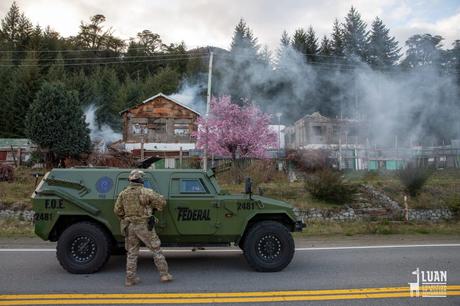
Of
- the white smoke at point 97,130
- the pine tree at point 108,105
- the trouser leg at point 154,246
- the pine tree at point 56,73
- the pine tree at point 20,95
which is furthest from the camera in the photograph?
the pine tree at point 108,105

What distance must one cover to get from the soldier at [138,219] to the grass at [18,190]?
1006cm

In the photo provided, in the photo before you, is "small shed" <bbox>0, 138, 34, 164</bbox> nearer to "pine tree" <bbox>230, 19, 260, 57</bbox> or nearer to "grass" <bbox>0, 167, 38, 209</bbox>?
"grass" <bbox>0, 167, 38, 209</bbox>

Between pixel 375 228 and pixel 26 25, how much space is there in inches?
2717

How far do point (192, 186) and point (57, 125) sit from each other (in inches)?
878

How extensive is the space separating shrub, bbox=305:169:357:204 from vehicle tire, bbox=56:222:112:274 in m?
10.8

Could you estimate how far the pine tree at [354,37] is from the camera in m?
48.7

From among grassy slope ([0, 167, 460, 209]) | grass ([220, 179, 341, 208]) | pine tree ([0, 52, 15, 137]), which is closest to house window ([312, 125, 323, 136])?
grassy slope ([0, 167, 460, 209])

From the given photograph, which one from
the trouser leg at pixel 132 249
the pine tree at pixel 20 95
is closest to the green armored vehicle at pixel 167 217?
the trouser leg at pixel 132 249

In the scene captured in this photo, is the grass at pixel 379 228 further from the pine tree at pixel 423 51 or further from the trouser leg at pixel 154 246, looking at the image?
the pine tree at pixel 423 51

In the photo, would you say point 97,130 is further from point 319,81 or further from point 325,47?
point 325,47

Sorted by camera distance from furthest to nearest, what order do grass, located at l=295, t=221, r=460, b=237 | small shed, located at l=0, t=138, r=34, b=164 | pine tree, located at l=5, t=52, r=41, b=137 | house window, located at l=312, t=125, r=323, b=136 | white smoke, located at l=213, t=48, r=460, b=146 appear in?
pine tree, located at l=5, t=52, r=41, b=137 → white smoke, located at l=213, t=48, r=460, b=146 → house window, located at l=312, t=125, r=323, b=136 → small shed, located at l=0, t=138, r=34, b=164 → grass, located at l=295, t=221, r=460, b=237

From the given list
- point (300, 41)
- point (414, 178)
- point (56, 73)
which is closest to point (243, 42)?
point (300, 41)

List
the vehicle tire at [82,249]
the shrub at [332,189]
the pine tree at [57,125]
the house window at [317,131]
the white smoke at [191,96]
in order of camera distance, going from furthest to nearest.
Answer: the white smoke at [191,96], the house window at [317,131], the pine tree at [57,125], the shrub at [332,189], the vehicle tire at [82,249]

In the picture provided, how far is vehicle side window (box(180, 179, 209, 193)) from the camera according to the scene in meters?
7.77
